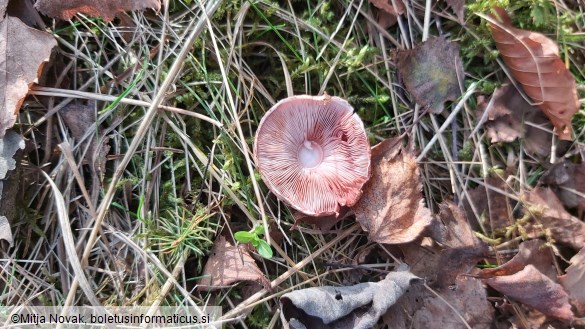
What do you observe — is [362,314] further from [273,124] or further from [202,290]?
[273,124]

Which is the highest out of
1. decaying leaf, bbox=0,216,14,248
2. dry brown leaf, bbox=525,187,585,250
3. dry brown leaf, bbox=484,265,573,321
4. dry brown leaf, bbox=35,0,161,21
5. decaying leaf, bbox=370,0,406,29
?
dry brown leaf, bbox=35,0,161,21

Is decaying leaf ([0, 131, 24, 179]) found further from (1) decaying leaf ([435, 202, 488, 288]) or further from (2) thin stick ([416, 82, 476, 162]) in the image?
(1) decaying leaf ([435, 202, 488, 288])

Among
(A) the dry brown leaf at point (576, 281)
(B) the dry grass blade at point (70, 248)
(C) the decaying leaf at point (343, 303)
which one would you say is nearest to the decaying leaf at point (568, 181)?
(A) the dry brown leaf at point (576, 281)

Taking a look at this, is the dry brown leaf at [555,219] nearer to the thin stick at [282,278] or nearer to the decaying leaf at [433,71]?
the decaying leaf at [433,71]

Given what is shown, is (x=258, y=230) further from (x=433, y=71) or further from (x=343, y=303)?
(x=433, y=71)

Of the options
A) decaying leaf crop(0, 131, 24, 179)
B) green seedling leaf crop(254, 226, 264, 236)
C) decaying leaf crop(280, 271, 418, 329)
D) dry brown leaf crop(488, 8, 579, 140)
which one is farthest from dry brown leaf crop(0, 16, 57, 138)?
dry brown leaf crop(488, 8, 579, 140)

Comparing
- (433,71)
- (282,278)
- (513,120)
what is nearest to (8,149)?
(282,278)
